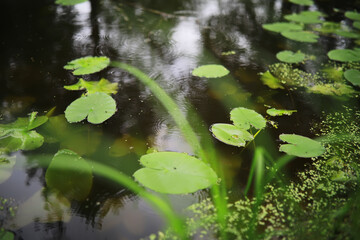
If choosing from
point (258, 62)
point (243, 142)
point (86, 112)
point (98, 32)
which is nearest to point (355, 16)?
point (258, 62)

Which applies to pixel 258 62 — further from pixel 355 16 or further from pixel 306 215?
pixel 355 16

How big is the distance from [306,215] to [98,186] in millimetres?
708

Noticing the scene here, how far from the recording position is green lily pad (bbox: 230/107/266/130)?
117 cm

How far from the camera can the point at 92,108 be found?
4.00ft

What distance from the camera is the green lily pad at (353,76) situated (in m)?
1.47

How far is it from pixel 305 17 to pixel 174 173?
2.17 meters

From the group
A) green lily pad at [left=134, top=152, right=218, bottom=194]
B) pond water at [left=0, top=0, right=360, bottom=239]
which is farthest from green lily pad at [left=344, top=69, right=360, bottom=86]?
green lily pad at [left=134, top=152, right=218, bottom=194]

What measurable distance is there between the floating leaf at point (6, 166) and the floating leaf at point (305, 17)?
237 cm

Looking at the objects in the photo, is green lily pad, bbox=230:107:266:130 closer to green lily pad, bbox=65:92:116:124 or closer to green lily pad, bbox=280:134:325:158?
green lily pad, bbox=280:134:325:158

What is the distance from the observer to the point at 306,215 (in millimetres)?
841

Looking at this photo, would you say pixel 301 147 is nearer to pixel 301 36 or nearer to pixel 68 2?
pixel 301 36

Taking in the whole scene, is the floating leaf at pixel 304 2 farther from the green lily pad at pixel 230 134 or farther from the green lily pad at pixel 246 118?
the green lily pad at pixel 230 134

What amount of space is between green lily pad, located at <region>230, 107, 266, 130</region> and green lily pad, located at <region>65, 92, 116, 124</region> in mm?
568

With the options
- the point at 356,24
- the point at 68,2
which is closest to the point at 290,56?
the point at 356,24
